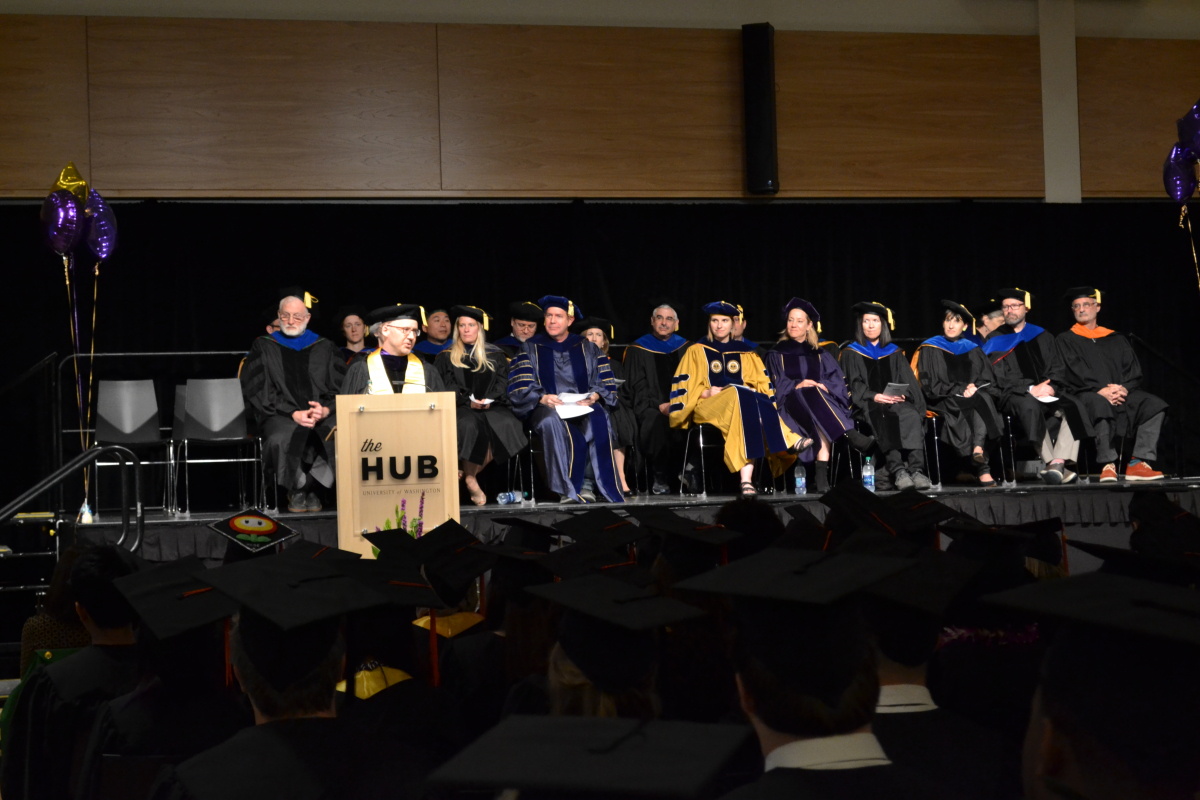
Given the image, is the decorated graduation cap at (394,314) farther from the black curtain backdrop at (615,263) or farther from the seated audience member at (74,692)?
the seated audience member at (74,692)

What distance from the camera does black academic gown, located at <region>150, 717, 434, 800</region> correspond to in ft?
4.85

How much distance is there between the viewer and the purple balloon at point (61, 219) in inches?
240

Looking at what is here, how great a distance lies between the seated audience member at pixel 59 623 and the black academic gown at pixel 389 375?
3160 millimetres

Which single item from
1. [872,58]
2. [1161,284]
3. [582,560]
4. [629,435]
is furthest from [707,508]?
[1161,284]

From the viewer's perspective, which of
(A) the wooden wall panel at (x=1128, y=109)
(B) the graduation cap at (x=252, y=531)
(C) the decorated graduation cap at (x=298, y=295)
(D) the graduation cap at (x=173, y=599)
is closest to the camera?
(D) the graduation cap at (x=173, y=599)

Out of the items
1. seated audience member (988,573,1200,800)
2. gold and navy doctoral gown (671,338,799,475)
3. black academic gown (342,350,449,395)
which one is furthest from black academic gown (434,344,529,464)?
seated audience member (988,573,1200,800)

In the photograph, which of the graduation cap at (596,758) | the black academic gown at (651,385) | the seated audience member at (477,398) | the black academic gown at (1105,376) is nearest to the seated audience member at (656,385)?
the black academic gown at (651,385)

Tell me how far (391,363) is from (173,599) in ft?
13.9

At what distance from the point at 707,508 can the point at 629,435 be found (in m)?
1.13

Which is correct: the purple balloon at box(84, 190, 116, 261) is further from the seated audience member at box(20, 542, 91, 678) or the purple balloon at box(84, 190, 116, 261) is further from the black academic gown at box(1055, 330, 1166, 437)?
the black academic gown at box(1055, 330, 1166, 437)

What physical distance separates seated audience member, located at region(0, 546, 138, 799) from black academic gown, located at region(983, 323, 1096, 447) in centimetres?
626

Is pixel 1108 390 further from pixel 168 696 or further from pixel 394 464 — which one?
pixel 168 696

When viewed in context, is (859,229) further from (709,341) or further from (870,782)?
(870,782)

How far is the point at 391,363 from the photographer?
21.1ft
